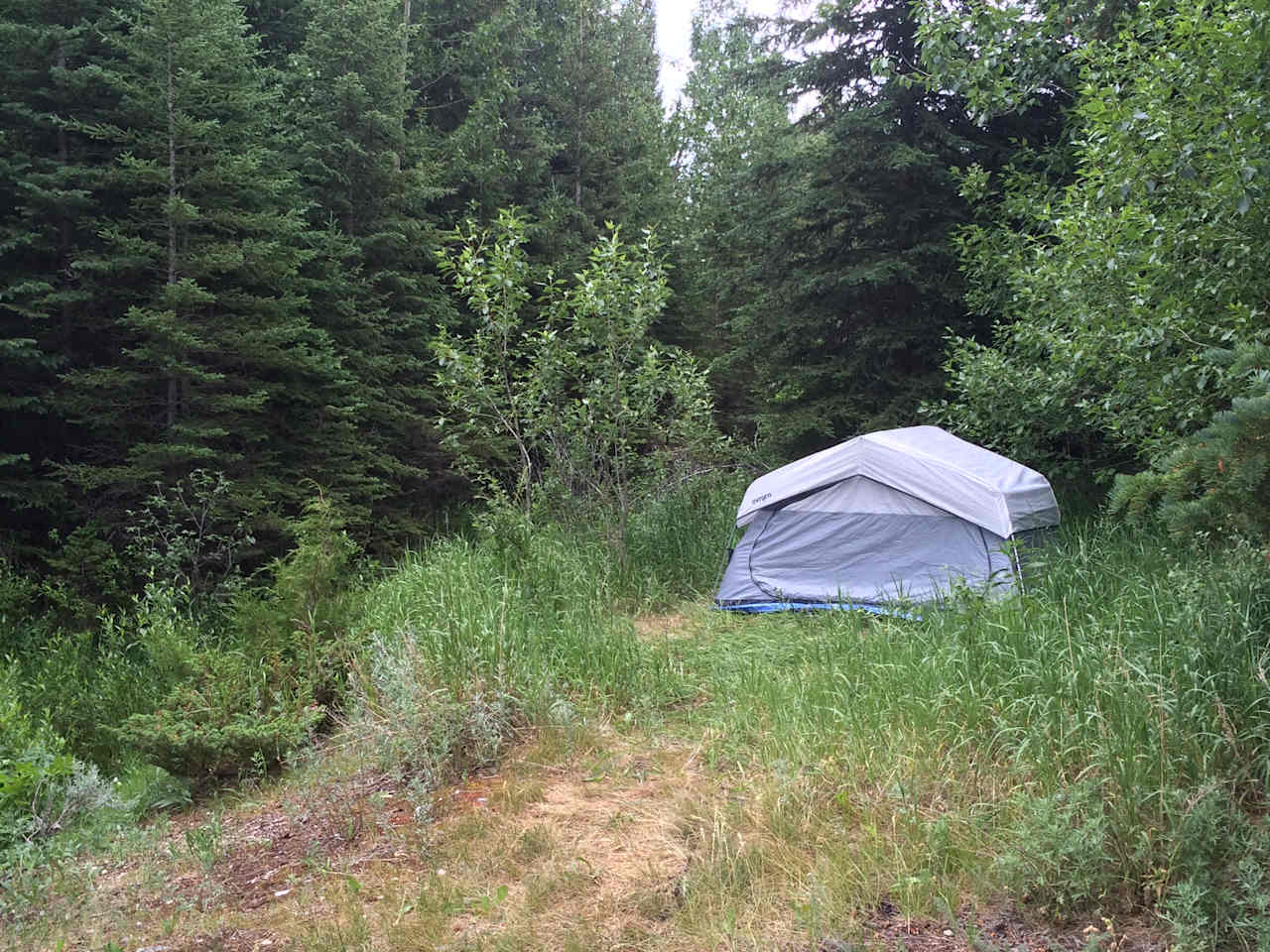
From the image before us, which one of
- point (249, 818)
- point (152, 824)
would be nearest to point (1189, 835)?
point (249, 818)

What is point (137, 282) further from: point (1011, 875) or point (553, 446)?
point (1011, 875)

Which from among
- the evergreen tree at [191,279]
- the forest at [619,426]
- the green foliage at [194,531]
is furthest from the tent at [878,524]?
the evergreen tree at [191,279]

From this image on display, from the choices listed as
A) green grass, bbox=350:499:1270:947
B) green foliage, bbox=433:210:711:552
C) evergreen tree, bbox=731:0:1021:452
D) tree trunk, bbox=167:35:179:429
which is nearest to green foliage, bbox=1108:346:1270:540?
green grass, bbox=350:499:1270:947

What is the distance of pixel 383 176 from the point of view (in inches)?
465

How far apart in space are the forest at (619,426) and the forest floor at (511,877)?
5 centimetres

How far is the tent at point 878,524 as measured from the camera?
618cm

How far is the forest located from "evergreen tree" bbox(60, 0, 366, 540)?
0.22 ft

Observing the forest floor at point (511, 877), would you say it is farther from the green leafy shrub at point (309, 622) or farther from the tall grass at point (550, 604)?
the green leafy shrub at point (309, 622)

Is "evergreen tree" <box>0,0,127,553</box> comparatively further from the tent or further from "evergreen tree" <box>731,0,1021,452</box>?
"evergreen tree" <box>731,0,1021,452</box>

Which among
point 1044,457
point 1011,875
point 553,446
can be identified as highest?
point 553,446

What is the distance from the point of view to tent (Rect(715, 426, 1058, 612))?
20.3 feet

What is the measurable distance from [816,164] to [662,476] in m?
4.35

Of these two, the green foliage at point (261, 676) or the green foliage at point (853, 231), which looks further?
the green foliage at point (853, 231)

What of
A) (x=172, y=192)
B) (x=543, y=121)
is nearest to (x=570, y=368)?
(x=172, y=192)
